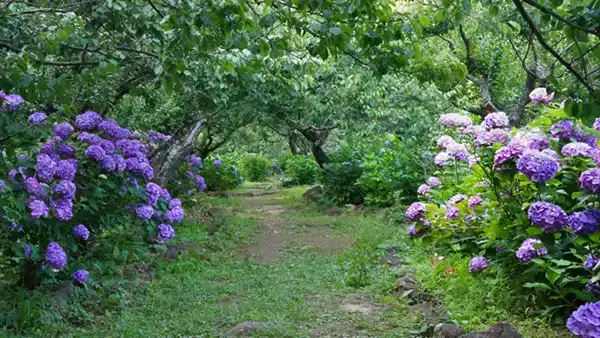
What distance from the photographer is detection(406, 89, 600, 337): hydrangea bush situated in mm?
3426

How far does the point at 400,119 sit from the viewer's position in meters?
11.0

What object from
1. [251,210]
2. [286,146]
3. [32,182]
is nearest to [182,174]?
[251,210]

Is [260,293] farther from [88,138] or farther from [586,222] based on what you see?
[586,222]

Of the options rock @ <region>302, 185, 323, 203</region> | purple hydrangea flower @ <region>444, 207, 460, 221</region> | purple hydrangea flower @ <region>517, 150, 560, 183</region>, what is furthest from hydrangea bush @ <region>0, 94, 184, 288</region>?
rock @ <region>302, 185, 323, 203</region>

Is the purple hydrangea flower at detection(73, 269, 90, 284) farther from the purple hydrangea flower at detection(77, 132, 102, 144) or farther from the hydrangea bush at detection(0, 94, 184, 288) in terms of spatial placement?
the purple hydrangea flower at detection(77, 132, 102, 144)

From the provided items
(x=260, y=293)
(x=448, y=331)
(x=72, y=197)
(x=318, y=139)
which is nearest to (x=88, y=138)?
(x=72, y=197)

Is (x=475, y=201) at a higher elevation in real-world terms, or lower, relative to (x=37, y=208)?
lower

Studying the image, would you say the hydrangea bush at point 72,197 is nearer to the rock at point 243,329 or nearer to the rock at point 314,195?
the rock at point 243,329

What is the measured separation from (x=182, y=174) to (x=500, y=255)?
675cm

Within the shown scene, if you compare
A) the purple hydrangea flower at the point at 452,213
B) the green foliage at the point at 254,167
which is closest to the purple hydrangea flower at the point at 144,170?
the purple hydrangea flower at the point at 452,213

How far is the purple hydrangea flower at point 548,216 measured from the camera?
3521mm

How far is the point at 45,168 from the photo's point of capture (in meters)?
4.12

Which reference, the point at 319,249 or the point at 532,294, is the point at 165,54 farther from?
the point at 319,249

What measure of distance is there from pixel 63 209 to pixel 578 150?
3651mm
